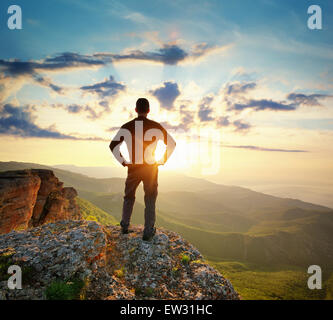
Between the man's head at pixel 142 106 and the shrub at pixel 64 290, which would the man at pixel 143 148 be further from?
the shrub at pixel 64 290

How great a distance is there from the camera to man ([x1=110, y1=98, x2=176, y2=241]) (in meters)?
7.77

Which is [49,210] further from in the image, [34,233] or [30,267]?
[30,267]

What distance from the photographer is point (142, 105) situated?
25.6ft

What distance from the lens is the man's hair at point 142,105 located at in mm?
7774

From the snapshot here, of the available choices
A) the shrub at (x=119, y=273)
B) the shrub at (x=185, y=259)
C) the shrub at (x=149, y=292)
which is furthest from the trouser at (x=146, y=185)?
the shrub at (x=149, y=292)

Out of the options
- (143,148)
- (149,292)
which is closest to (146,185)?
(143,148)

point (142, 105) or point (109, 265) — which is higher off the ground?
point (142, 105)

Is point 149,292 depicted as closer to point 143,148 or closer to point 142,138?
point 143,148

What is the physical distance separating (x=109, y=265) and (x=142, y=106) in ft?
20.1

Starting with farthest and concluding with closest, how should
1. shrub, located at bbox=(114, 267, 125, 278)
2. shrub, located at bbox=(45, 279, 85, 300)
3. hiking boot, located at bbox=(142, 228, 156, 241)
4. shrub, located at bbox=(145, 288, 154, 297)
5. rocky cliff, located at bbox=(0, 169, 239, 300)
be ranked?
hiking boot, located at bbox=(142, 228, 156, 241), shrub, located at bbox=(114, 267, 125, 278), shrub, located at bbox=(145, 288, 154, 297), rocky cliff, located at bbox=(0, 169, 239, 300), shrub, located at bbox=(45, 279, 85, 300)

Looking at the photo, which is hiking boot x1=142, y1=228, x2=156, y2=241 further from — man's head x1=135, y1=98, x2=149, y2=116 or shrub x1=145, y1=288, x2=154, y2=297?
man's head x1=135, y1=98, x2=149, y2=116

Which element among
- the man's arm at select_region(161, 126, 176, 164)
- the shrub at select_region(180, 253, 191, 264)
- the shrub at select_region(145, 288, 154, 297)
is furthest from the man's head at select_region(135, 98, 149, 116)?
the shrub at select_region(145, 288, 154, 297)
